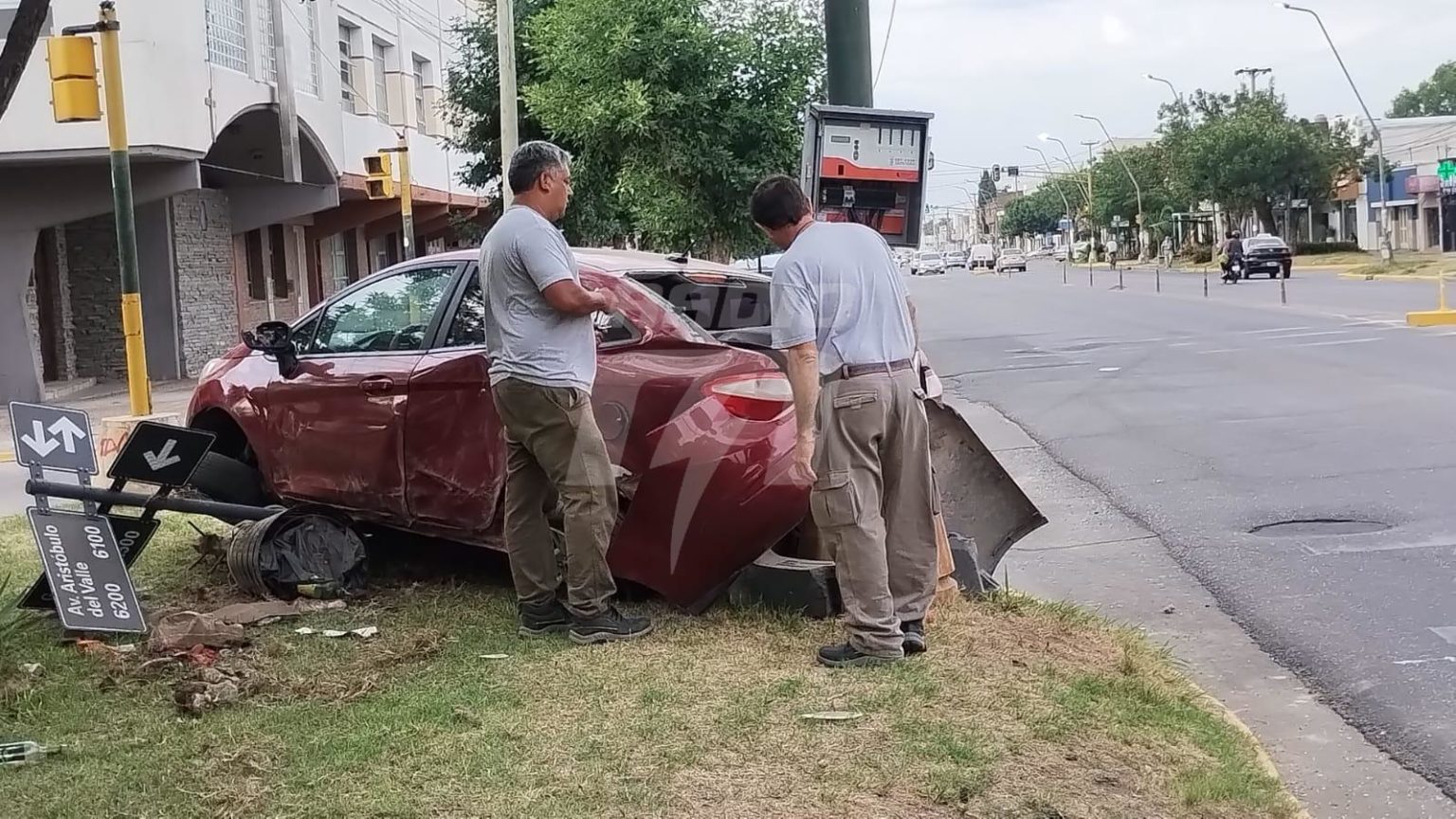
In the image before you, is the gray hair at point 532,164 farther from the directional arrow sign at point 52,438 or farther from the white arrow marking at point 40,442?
the white arrow marking at point 40,442

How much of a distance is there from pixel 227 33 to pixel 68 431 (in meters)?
15.3

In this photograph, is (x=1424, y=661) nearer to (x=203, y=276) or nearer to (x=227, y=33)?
(x=227, y=33)

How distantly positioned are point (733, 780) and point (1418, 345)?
15.7 metres

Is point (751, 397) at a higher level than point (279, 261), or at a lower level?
lower

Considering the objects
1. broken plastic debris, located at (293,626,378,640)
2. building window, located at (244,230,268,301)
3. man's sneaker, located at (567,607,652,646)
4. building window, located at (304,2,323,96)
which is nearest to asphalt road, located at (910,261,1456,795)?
man's sneaker, located at (567,607,652,646)

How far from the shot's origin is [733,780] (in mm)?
4047

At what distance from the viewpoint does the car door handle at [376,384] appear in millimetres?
6371

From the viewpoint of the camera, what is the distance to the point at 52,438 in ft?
18.8

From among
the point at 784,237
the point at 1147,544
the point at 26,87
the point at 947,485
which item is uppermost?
the point at 26,87

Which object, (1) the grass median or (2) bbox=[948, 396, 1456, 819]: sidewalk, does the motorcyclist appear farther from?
(1) the grass median

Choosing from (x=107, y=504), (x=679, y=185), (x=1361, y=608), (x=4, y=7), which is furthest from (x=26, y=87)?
(x=1361, y=608)

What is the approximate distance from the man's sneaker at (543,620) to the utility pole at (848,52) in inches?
109

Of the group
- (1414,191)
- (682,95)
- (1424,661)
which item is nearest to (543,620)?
(1424,661)

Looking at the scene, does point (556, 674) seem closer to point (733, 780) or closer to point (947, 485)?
point (733, 780)
